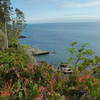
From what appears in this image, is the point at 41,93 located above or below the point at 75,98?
above

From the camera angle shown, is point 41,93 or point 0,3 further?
point 0,3

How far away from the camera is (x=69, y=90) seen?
8.68 ft

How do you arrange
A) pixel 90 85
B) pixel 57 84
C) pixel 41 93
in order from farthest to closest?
pixel 57 84, pixel 90 85, pixel 41 93

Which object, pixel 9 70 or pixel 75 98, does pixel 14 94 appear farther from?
pixel 9 70

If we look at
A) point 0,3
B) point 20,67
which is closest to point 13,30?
point 0,3

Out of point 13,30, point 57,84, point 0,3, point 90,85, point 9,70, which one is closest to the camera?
point 90,85

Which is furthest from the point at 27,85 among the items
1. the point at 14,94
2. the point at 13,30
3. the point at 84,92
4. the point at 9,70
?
the point at 13,30

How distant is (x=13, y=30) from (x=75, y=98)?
3206 cm

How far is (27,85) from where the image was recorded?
9.28 ft

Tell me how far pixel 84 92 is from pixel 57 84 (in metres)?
0.43

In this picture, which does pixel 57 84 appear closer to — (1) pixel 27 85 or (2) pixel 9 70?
(1) pixel 27 85

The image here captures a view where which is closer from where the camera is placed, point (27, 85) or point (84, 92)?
point (84, 92)

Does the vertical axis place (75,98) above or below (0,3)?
below

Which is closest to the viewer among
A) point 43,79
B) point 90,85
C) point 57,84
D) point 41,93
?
point 41,93
